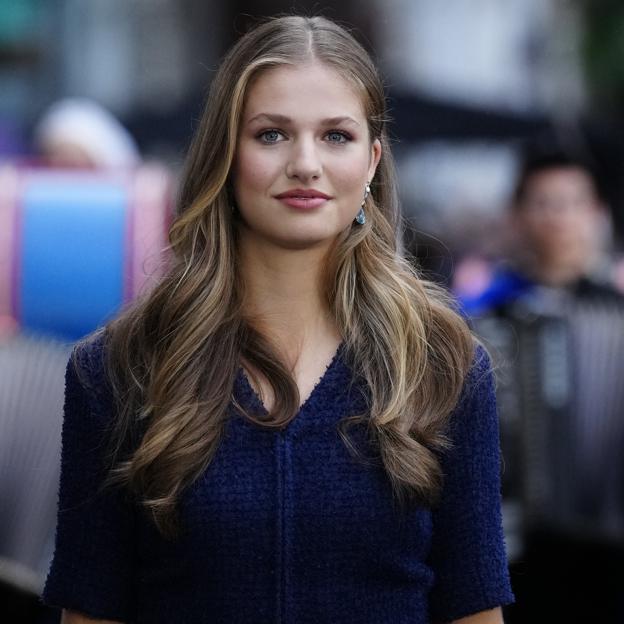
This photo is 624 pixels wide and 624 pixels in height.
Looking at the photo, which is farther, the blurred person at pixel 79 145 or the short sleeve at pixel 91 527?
the blurred person at pixel 79 145

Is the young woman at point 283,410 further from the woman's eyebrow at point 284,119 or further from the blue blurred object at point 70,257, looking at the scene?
the blue blurred object at point 70,257

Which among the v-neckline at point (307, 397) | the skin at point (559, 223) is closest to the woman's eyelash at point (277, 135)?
the v-neckline at point (307, 397)

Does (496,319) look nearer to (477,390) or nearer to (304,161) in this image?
(477,390)

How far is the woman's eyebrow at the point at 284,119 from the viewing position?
2756 millimetres

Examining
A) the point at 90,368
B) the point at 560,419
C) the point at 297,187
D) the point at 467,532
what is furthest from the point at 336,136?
the point at 560,419

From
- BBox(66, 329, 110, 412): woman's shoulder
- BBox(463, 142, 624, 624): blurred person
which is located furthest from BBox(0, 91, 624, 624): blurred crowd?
BBox(66, 329, 110, 412): woman's shoulder

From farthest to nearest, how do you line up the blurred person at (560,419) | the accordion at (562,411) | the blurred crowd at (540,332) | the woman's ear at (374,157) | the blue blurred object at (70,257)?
the accordion at (562,411)
the blurred person at (560,419)
the blurred crowd at (540,332)
the blue blurred object at (70,257)
the woman's ear at (374,157)

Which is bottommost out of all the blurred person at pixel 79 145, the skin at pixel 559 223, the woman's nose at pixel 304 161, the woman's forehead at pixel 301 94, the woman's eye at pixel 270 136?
the woman's nose at pixel 304 161

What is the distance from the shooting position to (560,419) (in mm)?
5988

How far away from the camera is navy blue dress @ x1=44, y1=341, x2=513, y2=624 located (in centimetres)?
267

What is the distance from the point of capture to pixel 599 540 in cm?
583

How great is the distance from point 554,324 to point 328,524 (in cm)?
337

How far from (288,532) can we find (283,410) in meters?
0.20

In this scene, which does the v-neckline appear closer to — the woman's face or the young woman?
the young woman
